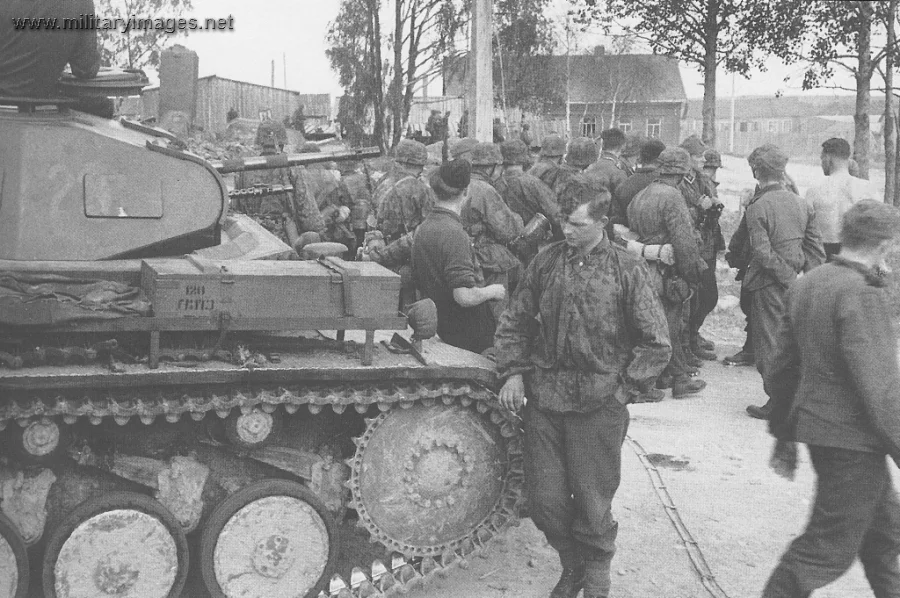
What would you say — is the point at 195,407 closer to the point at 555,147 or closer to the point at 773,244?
the point at 773,244

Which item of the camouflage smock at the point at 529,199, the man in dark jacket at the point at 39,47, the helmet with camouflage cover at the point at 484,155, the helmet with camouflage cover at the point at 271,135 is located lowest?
the camouflage smock at the point at 529,199

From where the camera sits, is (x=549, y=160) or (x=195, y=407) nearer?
(x=195, y=407)

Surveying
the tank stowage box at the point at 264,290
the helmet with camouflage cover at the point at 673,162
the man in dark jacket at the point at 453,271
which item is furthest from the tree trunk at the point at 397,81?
the tank stowage box at the point at 264,290

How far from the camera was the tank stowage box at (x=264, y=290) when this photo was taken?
206 inches

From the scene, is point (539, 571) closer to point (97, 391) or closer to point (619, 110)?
point (97, 391)

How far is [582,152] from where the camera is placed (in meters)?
11.0

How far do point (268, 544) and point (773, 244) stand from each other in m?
5.20

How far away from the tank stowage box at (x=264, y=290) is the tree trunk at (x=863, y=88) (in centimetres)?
1268

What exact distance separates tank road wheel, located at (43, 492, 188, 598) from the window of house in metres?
50.5

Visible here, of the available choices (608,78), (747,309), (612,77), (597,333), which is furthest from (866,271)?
(608,78)

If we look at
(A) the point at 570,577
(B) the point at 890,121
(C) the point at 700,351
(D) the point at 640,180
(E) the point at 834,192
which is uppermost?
(B) the point at 890,121

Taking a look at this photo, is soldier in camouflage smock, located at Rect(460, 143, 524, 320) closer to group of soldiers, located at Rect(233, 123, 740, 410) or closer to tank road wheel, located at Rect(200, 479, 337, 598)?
group of soldiers, located at Rect(233, 123, 740, 410)

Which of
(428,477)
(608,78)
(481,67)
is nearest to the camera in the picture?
(428,477)

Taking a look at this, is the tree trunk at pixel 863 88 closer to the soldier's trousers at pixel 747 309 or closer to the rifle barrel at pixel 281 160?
the soldier's trousers at pixel 747 309
